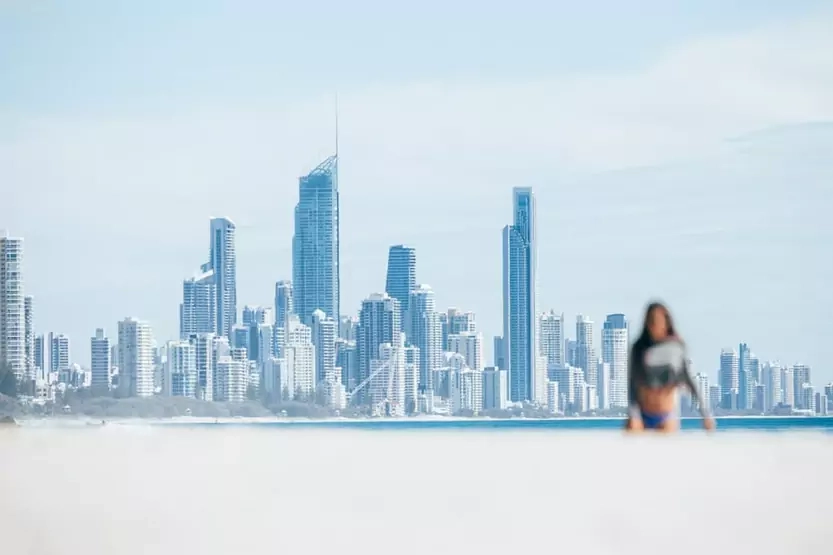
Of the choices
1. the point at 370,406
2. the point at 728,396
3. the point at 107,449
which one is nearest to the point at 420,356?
the point at 370,406

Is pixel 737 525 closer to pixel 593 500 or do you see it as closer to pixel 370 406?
pixel 593 500

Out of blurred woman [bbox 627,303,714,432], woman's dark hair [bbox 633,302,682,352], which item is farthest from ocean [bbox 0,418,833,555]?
woman's dark hair [bbox 633,302,682,352]

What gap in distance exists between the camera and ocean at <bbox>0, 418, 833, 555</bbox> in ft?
8.55

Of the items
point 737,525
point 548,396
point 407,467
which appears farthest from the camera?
point 548,396

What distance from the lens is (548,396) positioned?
74562 millimetres

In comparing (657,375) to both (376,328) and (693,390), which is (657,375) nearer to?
(693,390)

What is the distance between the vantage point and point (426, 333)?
79125mm


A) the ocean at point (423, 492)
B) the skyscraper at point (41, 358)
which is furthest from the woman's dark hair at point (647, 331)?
→ the skyscraper at point (41, 358)

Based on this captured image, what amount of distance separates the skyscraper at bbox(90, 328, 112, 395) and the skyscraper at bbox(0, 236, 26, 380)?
3524mm

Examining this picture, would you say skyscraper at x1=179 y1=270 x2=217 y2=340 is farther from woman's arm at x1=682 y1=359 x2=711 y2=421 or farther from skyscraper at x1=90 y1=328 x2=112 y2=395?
woman's arm at x1=682 y1=359 x2=711 y2=421

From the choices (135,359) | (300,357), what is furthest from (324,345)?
(135,359)

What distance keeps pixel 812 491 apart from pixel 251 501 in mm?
1107

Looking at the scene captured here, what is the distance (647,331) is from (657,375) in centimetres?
13

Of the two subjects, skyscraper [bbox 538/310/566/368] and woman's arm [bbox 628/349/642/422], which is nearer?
woman's arm [bbox 628/349/642/422]
